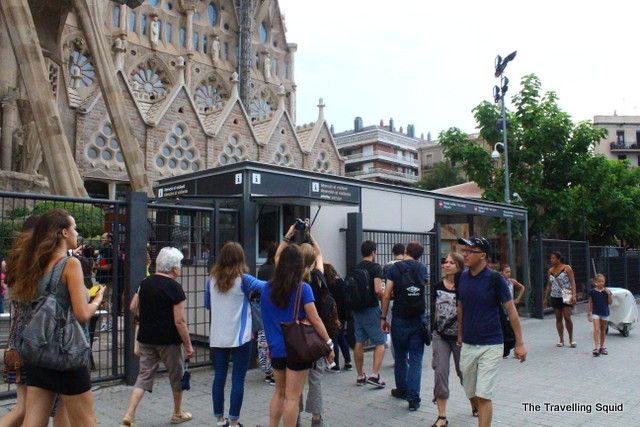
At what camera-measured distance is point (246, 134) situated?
30.4 meters

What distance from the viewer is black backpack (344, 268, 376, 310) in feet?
21.8

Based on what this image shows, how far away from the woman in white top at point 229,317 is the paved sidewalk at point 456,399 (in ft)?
1.87

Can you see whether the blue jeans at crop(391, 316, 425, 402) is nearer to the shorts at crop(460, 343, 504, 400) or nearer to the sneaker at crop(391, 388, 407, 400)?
the sneaker at crop(391, 388, 407, 400)

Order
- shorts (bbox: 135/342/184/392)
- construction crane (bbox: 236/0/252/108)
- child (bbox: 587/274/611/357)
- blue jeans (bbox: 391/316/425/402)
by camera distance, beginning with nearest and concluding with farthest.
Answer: shorts (bbox: 135/342/184/392) → blue jeans (bbox: 391/316/425/402) → child (bbox: 587/274/611/357) → construction crane (bbox: 236/0/252/108)

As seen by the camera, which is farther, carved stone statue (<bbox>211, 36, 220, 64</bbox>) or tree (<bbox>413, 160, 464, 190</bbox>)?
tree (<bbox>413, 160, 464, 190</bbox>)

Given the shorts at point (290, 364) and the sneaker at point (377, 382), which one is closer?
the shorts at point (290, 364)

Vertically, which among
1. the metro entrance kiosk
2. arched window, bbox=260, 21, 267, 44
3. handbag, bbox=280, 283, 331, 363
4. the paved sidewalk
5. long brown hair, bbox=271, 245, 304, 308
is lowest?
the paved sidewalk

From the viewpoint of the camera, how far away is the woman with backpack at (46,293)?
3299mm

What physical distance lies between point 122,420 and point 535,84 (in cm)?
1885

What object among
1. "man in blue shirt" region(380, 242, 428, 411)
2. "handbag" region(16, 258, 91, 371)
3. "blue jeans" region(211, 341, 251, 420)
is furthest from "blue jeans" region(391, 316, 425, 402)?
"handbag" region(16, 258, 91, 371)

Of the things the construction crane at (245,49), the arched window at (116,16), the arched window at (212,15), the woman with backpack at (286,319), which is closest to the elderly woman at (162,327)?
the woman with backpack at (286,319)

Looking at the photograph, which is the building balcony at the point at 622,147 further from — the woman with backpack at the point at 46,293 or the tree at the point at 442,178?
the woman with backpack at the point at 46,293

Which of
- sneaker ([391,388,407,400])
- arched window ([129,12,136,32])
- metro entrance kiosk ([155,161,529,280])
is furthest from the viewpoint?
arched window ([129,12,136,32])

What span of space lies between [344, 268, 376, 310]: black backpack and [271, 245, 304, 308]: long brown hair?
93.4 inches
